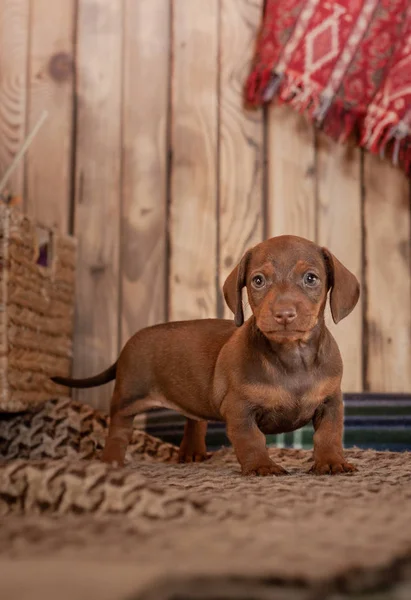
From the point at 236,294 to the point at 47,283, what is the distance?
103cm

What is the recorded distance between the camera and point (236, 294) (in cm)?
221

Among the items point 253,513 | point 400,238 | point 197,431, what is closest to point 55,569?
point 253,513

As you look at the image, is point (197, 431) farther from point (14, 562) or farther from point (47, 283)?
point (14, 562)

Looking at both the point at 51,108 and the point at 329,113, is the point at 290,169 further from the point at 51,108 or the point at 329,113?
the point at 51,108

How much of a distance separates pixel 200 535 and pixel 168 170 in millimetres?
2513

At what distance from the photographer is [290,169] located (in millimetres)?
3359

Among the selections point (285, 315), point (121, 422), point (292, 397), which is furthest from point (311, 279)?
point (121, 422)

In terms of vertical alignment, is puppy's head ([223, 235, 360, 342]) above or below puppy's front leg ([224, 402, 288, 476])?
above

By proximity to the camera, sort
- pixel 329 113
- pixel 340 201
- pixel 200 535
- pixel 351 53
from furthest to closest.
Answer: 1. pixel 340 201
2. pixel 329 113
3. pixel 351 53
4. pixel 200 535

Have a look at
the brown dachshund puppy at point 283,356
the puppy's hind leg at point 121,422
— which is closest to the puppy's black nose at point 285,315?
the brown dachshund puppy at point 283,356

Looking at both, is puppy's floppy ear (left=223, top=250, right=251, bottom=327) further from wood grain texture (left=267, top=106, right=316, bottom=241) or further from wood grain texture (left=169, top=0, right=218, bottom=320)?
wood grain texture (left=267, top=106, right=316, bottom=241)

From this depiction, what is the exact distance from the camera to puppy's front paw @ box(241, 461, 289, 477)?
189 centimetres

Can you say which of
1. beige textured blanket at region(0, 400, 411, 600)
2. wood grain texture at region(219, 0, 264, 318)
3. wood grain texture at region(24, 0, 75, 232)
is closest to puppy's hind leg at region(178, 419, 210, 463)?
beige textured blanket at region(0, 400, 411, 600)

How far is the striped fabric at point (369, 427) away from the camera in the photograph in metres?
2.88
